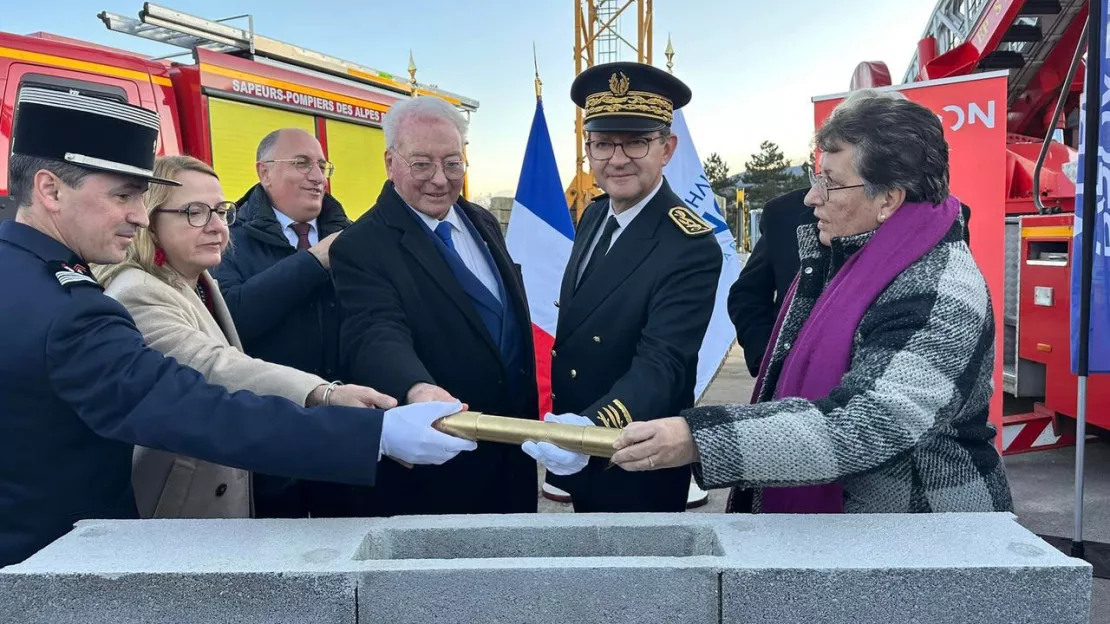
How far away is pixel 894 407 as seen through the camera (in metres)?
1.32

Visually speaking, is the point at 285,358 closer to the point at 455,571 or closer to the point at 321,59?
the point at 455,571

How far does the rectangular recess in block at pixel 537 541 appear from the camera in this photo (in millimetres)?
1335

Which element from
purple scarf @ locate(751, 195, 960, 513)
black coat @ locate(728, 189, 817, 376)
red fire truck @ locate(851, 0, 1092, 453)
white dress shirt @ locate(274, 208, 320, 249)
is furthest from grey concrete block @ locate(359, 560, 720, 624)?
red fire truck @ locate(851, 0, 1092, 453)

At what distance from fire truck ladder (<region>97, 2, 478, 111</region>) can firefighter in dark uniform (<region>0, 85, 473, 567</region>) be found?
4.51 m

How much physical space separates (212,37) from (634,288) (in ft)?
16.2

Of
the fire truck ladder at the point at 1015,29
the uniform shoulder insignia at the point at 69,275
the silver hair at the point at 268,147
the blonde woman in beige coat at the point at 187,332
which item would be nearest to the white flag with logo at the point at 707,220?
the fire truck ladder at the point at 1015,29

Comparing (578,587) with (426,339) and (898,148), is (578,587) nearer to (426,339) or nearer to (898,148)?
(898,148)

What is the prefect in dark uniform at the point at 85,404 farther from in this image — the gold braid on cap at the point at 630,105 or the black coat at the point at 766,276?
the black coat at the point at 766,276

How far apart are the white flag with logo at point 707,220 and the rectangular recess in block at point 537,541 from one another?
376 cm

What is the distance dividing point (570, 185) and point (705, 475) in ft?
41.2

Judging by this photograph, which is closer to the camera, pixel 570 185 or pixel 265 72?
pixel 265 72

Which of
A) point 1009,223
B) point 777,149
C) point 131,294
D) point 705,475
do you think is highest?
point 777,149

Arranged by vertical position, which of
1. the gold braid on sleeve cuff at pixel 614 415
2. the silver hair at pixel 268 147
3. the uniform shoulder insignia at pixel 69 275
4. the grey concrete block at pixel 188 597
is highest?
the silver hair at pixel 268 147

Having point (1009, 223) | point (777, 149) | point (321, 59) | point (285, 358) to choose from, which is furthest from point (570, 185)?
point (777, 149)
